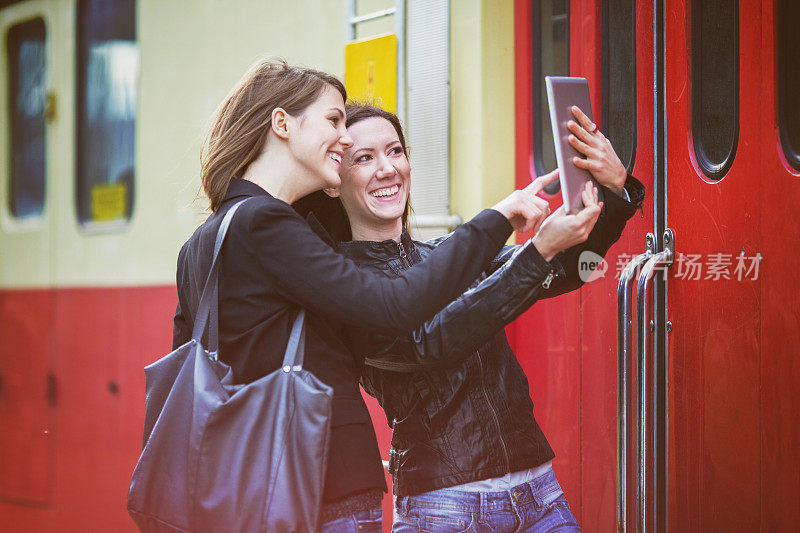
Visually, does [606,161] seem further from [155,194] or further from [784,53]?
[155,194]

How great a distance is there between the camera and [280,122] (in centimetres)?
179

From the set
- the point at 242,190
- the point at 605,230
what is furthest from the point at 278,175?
the point at 605,230

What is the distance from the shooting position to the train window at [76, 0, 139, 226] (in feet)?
15.1

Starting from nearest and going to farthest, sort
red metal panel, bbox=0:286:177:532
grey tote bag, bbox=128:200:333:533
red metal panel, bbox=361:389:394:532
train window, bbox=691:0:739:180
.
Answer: grey tote bag, bbox=128:200:333:533, train window, bbox=691:0:739:180, red metal panel, bbox=361:389:394:532, red metal panel, bbox=0:286:177:532

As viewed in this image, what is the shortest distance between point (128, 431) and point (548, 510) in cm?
305

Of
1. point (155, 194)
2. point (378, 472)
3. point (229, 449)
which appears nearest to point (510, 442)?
point (378, 472)

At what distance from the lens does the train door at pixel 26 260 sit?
5.02m

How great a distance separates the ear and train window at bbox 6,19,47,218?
3640mm

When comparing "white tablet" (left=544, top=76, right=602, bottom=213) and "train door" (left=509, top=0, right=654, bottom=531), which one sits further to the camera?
"train door" (left=509, top=0, right=654, bottom=531)

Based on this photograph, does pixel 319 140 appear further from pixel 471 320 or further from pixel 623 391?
pixel 623 391

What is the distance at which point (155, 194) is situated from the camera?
443cm

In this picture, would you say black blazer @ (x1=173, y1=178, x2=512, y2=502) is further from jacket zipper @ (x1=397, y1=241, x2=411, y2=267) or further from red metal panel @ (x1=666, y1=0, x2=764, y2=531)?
red metal panel @ (x1=666, y1=0, x2=764, y2=531)

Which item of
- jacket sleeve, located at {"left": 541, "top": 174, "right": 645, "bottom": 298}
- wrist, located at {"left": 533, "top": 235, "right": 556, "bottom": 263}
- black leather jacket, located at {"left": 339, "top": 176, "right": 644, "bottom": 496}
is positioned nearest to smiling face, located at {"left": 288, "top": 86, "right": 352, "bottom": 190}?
black leather jacket, located at {"left": 339, "top": 176, "right": 644, "bottom": 496}

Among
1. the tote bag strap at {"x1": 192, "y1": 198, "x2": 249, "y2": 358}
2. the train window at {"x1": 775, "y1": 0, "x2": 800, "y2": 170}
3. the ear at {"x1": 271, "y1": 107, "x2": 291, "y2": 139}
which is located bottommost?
the tote bag strap at {"x1": 192, "y1": 198, "x2": 249, "y2": 358}
